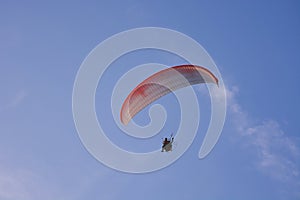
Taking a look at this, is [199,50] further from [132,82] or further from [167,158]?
[167,158]

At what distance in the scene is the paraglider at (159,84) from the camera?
36.8 m

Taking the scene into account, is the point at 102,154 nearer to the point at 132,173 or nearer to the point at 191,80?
the point at 132,173

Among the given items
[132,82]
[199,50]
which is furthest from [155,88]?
[199,50]

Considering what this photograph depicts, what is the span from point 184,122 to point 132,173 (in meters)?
6.76

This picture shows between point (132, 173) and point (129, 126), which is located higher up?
point (129, 126)

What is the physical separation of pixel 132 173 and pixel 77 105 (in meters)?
7.86

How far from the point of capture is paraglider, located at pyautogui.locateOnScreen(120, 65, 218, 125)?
3678 centimetres

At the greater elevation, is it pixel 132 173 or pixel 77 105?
pixel 77 105

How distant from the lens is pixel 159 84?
3800 centimetres

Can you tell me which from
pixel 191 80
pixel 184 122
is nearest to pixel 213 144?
pixel 184 122

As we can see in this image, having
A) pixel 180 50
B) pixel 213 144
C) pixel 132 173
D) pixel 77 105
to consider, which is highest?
pixel 180 50

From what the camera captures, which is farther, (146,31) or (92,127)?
(146,31)

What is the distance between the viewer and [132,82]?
39844 millimetres

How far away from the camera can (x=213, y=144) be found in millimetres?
39281
